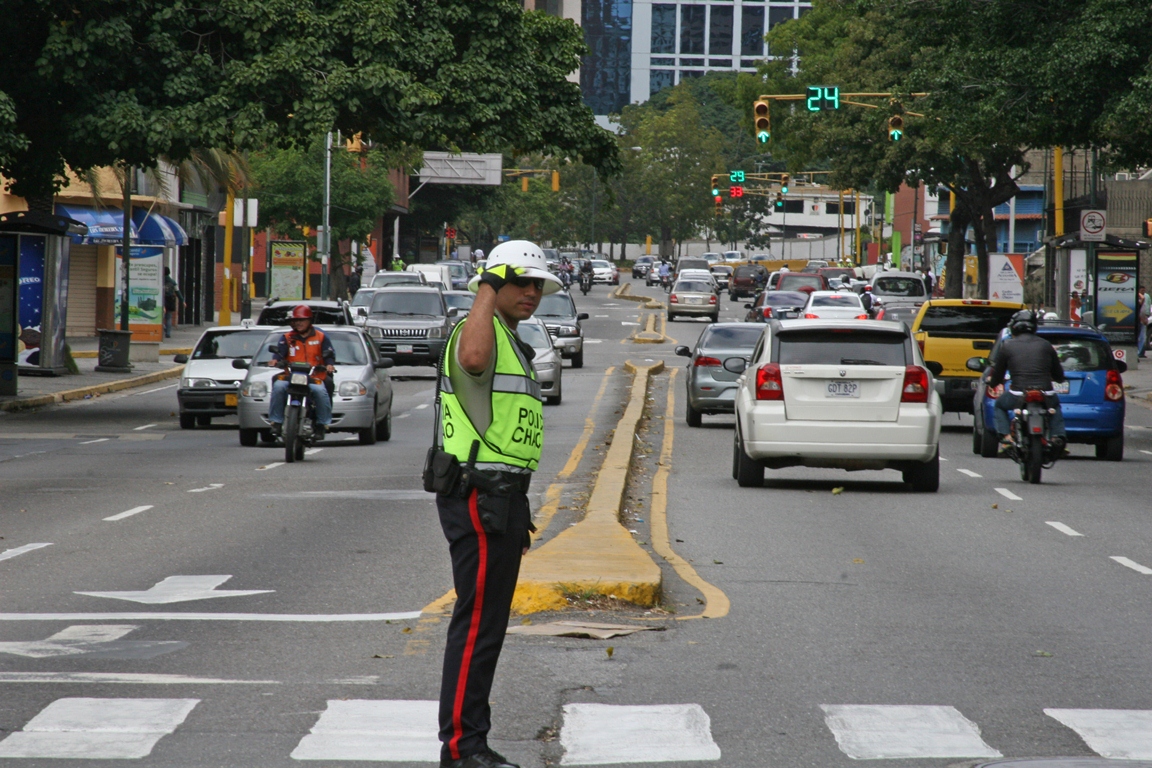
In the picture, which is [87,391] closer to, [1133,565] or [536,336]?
[536,336]

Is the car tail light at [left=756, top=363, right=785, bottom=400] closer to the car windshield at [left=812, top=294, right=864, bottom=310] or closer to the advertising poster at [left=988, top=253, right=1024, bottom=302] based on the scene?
the car windshield at [left=812, top=294, right=864, bottom=310]

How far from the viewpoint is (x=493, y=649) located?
5.88 metres

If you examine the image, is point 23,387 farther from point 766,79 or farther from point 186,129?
point 766,79

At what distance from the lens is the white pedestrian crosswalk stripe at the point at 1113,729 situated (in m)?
6.46

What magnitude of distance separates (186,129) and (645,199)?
352ft

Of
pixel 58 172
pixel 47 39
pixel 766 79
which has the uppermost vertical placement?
pixel 766 79

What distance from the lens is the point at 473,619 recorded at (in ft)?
19.2

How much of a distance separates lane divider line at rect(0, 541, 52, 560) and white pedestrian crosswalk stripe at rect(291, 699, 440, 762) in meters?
5.40

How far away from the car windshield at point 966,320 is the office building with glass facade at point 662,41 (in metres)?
162

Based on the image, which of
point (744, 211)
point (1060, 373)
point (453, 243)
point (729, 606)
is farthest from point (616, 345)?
point (744, 211)

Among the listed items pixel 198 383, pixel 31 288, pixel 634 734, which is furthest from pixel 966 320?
pixel 634 734

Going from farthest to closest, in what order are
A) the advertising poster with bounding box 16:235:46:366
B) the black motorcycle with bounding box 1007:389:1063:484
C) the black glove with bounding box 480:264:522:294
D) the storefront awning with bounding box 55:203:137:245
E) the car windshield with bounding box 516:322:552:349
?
the storefront awning with bounding box 55:203:137:245, the advertising poster with bounding box 16:235:46:366, the car windshield with bounding box 516:322:552:349, the black motorcycle with bounding box 1007:389:1063:484, the black glove with bounding box 480:264:522:294

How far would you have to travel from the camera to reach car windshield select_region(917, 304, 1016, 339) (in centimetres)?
2519

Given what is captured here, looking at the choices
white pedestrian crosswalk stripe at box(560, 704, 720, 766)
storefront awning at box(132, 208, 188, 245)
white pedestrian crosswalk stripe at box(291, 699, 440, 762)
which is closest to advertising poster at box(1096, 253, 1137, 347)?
storefront awning at box(132, 208, 188, 245)
